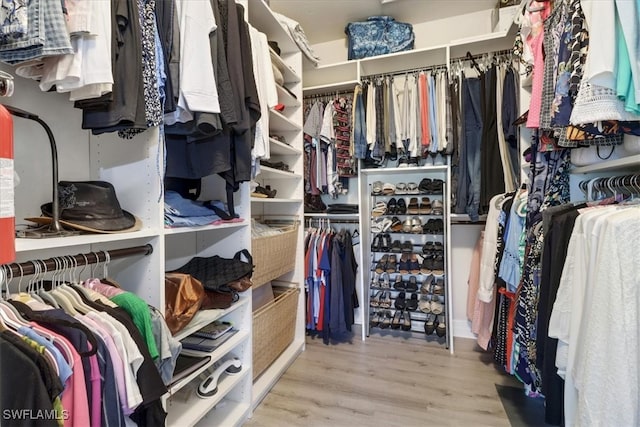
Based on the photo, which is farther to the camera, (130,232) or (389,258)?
(389,258)

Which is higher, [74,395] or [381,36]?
[381,36]

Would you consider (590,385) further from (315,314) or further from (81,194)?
(315,314)

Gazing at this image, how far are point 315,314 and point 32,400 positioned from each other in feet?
6.83

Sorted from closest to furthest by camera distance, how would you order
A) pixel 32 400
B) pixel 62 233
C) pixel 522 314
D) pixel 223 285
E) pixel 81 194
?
1. pixel 32 400
2. pixel 62 233
3. pixel 81 194
4. pixel 223 285
5. pixel 522 314

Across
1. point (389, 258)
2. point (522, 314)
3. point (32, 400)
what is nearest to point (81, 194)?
point (32, 400)

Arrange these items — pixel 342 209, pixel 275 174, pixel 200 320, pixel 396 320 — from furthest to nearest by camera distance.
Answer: pixel 342 209 < pixel 396 320 < pixel 275 174 < pixel 200 320

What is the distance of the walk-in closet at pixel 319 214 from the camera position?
846 millimetres

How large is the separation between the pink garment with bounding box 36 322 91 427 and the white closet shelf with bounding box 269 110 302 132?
1.62m

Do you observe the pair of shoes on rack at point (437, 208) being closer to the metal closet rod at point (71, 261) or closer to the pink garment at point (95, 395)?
the metal closet rod at point (71, 261)

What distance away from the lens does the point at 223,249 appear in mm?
1772

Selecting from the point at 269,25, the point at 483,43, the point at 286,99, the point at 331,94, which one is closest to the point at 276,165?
the point at 286,99

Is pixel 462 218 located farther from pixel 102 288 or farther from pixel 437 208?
pixel 102 288

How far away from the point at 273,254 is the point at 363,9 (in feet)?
6.41

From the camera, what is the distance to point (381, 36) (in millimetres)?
2564
